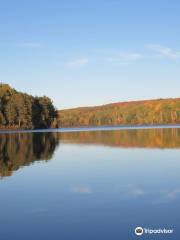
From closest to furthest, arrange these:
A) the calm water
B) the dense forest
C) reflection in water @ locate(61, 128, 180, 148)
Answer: the calm water → reflection in water @ locate(61, 128, 180, 148) → the dense forest

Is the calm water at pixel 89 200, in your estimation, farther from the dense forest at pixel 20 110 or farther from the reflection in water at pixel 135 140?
the dense forest at pixel 20 110

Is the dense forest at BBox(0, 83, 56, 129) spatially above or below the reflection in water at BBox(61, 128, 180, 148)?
above

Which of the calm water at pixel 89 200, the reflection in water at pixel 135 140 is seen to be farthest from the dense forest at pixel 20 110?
the calm water at pixel 89 200

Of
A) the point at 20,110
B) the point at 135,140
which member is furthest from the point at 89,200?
the point at 20,110

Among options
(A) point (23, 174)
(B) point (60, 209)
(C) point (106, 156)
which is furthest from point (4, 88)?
(B) point (60, 209)

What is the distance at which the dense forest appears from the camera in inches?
5039

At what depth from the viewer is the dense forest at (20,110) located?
128 meters


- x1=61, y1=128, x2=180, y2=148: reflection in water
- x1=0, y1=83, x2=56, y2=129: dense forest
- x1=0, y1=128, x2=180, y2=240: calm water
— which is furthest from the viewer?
x1=0, y1=83, x2=56, y2=129: dense forest

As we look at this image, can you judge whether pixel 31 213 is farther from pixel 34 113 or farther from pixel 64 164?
pixel 34 113

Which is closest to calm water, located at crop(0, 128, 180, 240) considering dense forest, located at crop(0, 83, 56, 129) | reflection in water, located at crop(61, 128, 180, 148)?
reflection in water, located at crop(61, 128, 180, 148)

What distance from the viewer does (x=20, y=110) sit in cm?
12962

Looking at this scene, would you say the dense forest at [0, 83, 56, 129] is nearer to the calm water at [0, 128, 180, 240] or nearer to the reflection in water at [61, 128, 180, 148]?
the reflection in water at [61, 128, 180, 148]

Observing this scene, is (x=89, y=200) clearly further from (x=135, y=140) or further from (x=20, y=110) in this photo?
(x=20, y=110)

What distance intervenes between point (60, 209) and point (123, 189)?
15.2 feet
